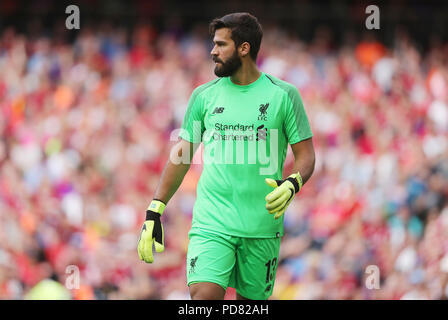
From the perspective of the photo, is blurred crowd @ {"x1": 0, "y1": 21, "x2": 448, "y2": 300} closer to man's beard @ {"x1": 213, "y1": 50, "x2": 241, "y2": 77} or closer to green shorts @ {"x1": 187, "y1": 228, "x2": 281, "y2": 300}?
green shorts @ {"x1": 187, "y1": 228, "x2": 281, "y2": 300}

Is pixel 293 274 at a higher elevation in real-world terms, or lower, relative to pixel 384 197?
lower

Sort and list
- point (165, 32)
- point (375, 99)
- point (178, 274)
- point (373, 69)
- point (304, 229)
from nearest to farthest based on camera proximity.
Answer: point (178, 274) < point (304, 229) < point (375, 99) < point (373, 69) < point (165, 32)

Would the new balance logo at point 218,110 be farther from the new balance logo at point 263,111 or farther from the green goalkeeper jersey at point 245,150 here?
the new balance logo at point 263,111

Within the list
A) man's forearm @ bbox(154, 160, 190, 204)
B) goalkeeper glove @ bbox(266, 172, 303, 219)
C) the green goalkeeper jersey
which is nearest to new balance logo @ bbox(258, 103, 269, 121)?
the green goalkeeper jersey

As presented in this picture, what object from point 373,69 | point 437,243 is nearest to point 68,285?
point 437,243

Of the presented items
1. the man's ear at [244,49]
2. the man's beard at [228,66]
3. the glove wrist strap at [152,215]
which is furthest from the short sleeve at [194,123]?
the glove wrist strap at [152,215]

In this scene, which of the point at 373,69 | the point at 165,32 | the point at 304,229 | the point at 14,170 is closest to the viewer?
the point at 304,229

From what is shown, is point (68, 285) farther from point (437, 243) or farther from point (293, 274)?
point (437, 243)

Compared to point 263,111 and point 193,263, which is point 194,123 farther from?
point 193,263

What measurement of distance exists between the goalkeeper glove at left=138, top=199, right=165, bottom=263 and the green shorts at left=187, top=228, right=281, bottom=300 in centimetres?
20

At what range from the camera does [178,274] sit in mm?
8133

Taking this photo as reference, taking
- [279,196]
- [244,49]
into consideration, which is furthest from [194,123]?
[279,196]

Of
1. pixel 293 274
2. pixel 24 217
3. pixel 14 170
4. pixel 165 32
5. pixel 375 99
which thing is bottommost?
pixel 293 274

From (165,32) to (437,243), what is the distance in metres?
7.34
